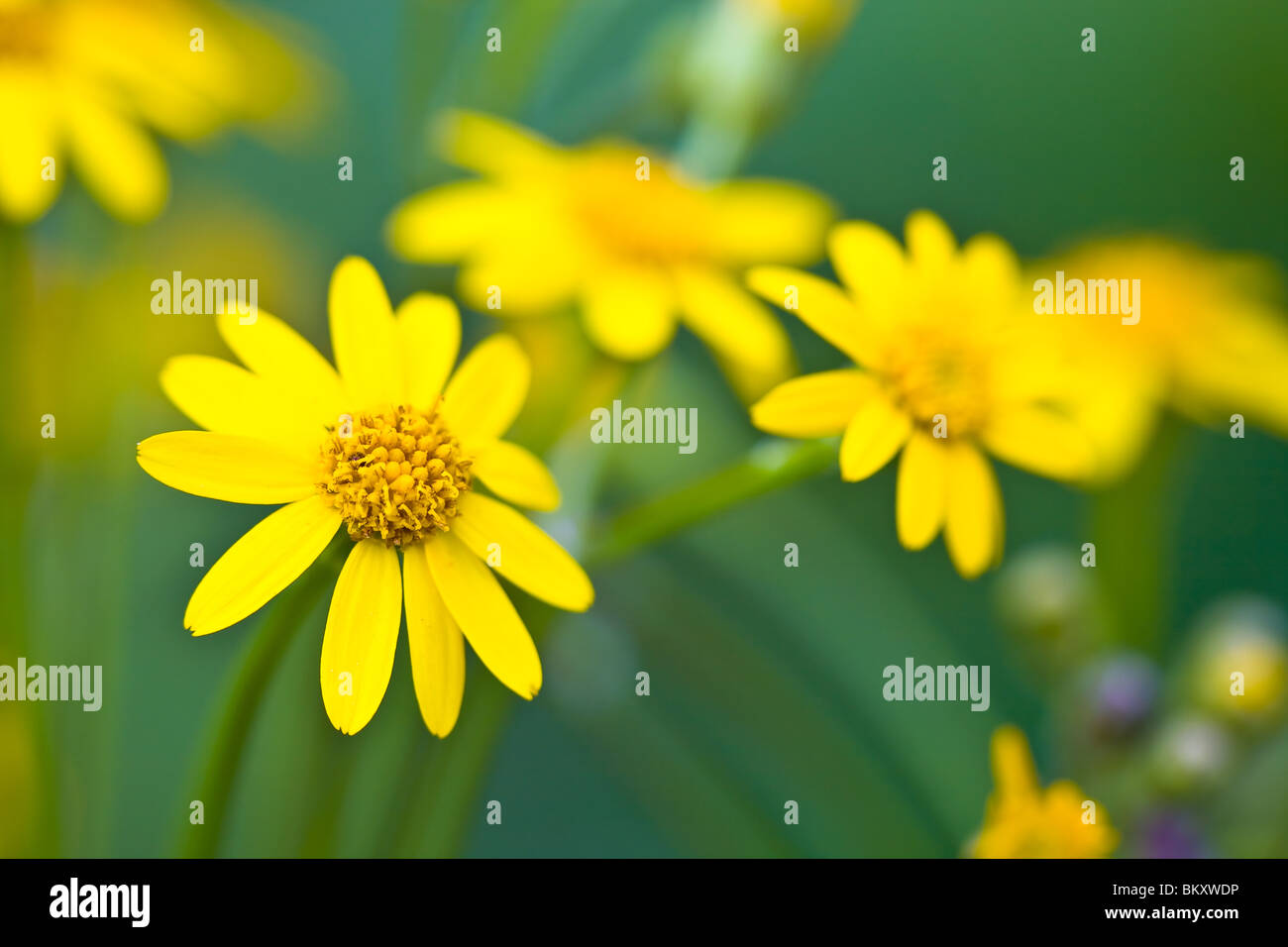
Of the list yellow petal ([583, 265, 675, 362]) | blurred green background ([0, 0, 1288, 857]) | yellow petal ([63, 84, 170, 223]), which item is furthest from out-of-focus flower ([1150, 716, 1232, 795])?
yellow petal ([63, 84, 170, 223])

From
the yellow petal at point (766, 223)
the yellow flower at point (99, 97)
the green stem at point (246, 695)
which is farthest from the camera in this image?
the yellow petal at point (766, 223)

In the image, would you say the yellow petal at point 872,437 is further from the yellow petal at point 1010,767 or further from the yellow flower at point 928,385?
the yellow petal at point 1010,767

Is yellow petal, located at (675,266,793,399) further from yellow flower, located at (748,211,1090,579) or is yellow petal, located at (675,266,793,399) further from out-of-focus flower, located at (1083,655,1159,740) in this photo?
out-of-focus flower, located at (1083,655,1159,740)

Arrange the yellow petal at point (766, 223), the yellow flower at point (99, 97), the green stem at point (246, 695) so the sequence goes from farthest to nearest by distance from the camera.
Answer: the yellow petal at point (766, 223)
the yellow flower at point (99, 97)
the green stem at point (246, 695)

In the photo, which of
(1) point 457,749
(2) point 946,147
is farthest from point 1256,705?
(2) point 946,147

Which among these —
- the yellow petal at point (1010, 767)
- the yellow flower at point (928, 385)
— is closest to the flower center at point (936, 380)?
the yellow flower at point (928, 385)

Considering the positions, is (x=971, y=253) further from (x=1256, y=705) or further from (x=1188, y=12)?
(x=1188, y=12)

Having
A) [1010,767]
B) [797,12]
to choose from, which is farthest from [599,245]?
[1010,767]
